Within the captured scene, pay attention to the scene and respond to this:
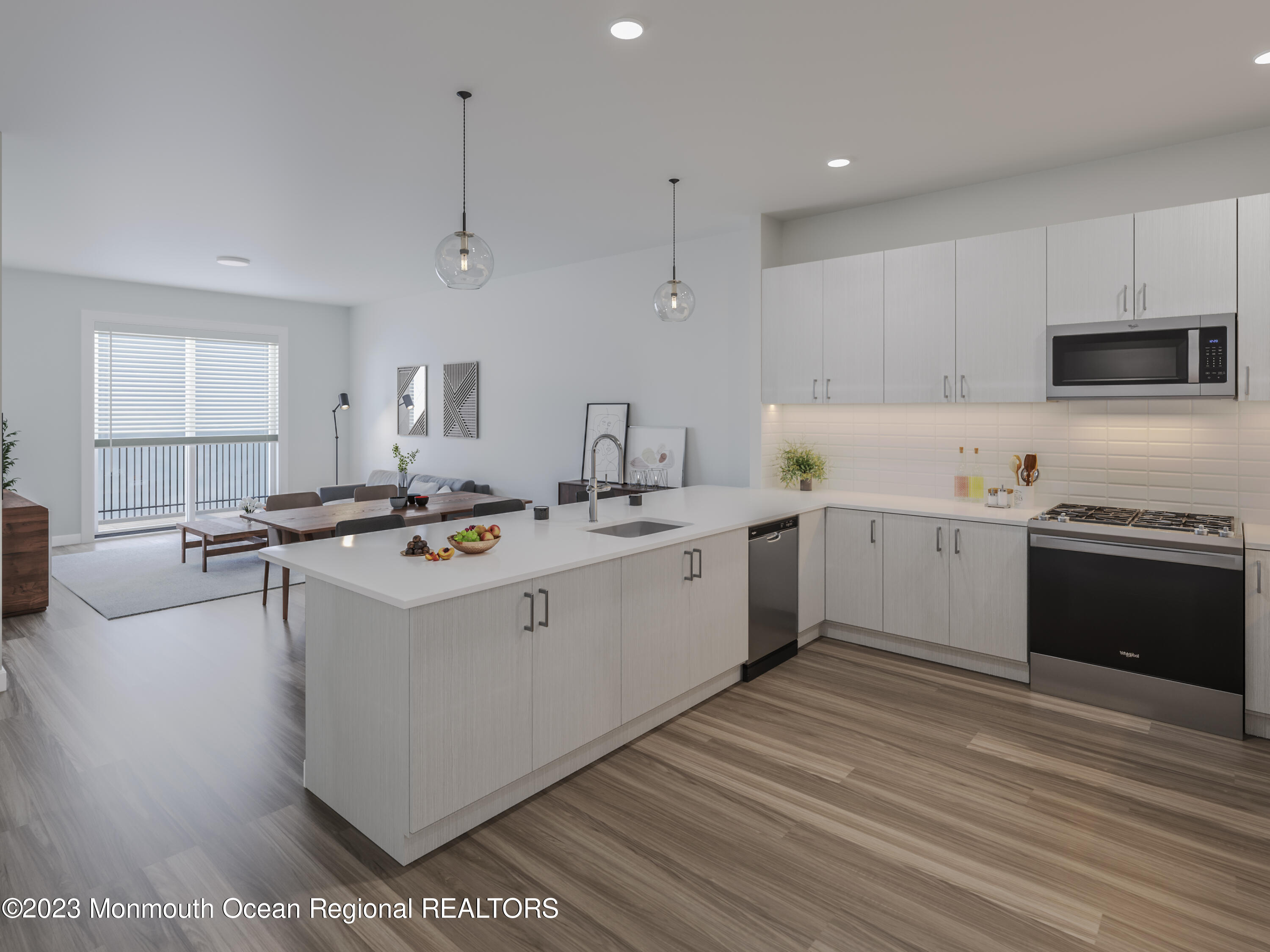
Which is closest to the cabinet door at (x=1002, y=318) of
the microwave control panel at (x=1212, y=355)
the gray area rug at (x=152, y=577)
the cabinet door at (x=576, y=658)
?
the microwave control panel at (x=1212, y=355)

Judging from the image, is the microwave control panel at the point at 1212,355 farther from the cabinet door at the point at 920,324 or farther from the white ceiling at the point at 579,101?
the cabinet door at the point at 920,324

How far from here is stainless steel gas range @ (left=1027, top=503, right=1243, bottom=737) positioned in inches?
122

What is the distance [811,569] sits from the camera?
429 centimetres

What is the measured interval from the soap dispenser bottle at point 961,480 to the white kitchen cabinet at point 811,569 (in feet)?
2.82

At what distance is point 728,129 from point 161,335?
24.6 ft

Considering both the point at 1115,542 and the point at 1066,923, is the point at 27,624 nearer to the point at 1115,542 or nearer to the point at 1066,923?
the point at 1066,923

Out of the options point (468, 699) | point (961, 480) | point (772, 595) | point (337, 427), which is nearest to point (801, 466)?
point (961, 480)

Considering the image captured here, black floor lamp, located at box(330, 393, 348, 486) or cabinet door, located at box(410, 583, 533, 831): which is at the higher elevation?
black floor lamp, located at box(330, 393, 348, 486)

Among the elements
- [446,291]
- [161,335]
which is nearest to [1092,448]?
[446,291]

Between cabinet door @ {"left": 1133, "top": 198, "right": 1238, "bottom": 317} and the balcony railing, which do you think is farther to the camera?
the balcony railing

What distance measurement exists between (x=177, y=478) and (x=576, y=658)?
309 inches

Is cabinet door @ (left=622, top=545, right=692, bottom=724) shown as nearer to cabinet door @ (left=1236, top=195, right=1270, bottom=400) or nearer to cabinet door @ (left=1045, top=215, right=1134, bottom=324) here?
cabinet door @ (left=1045, top=215, right=1134, bottom=324)

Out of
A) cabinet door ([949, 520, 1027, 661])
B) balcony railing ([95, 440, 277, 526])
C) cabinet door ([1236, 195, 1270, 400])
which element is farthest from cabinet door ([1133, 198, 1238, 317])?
balcony railing ([95, 440, 277, 526])

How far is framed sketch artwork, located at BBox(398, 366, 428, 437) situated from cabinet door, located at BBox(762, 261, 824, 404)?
15.9 feet
